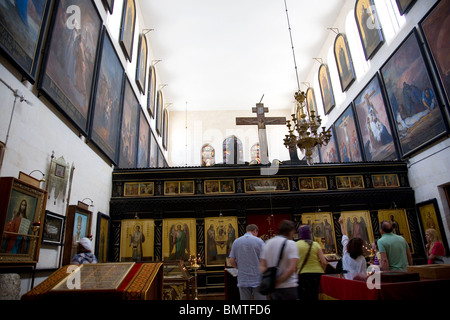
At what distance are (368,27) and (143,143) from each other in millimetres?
12180

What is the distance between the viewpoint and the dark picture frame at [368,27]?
12.7m

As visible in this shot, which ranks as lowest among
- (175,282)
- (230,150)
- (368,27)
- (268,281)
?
(175,282)

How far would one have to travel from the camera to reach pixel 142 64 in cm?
1559

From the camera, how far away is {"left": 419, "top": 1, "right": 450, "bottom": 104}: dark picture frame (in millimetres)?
8711

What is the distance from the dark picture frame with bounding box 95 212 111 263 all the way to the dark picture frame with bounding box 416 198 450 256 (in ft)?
35.7

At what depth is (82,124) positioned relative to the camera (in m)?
8.06

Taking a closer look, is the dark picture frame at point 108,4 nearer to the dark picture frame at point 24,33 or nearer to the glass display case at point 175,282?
the dark picture frame at point 24,33

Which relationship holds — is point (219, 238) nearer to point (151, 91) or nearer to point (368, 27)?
point (151, 91)

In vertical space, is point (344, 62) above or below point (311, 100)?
below

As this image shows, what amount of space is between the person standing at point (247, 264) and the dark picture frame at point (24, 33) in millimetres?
4988

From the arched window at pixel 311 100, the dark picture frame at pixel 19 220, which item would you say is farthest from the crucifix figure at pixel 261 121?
the dark picture frame at pixel 19 220

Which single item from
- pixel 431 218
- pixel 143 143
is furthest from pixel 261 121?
pixel 431 218

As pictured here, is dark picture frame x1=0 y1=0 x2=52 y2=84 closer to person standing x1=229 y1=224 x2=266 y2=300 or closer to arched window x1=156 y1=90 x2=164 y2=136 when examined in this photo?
person standing x1=229 y1=224 x2=266 y2=300

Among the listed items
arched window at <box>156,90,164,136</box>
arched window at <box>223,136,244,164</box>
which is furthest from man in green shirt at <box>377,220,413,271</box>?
arched window at <box>223,136,244,164</box>
